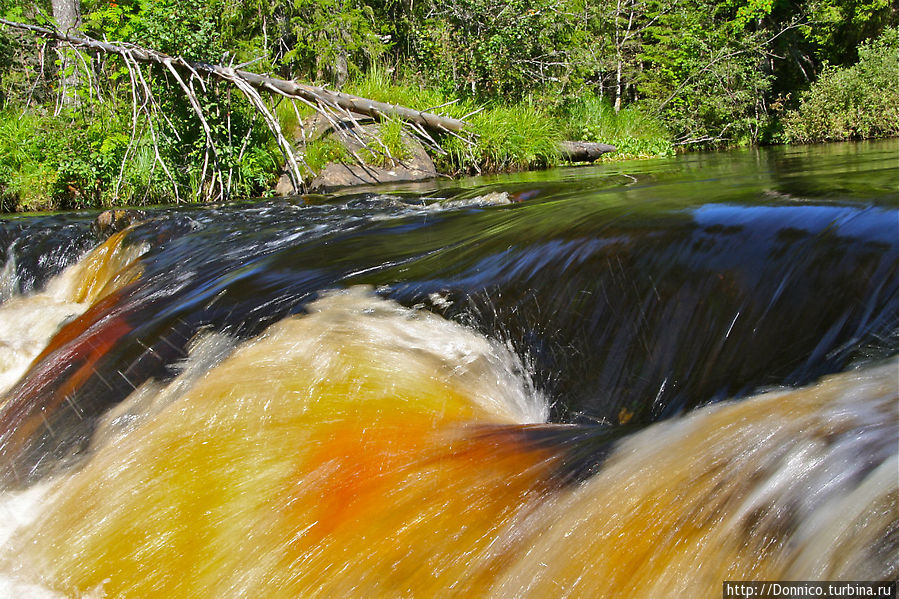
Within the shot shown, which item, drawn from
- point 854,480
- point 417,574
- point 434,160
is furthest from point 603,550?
point 434,160

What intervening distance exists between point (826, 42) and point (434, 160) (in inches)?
543

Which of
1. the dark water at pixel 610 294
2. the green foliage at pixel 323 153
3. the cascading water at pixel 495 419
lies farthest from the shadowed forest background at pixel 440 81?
the cascading water at pixel 495 419

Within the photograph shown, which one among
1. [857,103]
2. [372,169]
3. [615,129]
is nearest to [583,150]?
[615,129]

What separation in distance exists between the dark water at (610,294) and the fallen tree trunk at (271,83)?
16.8 ft

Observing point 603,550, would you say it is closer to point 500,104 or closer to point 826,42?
point 500,104

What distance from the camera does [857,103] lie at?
15.7 m

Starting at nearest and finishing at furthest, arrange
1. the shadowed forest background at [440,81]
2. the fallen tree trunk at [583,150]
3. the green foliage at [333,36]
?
the shadowed forest background at [440,81]
the fallen tree trunk at [583,150]
the green foliage at [333,36]

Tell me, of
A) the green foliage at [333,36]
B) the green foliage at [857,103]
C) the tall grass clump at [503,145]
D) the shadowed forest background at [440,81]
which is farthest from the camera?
the green foliage at [857,103]

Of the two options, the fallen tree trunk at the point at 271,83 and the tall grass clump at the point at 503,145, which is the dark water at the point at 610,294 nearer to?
the fallen tree trunk at the point at 271,83

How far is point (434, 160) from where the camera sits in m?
11.4

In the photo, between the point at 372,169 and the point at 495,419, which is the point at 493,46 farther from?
the point at 495,419

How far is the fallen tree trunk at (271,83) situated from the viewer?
29.3 ft

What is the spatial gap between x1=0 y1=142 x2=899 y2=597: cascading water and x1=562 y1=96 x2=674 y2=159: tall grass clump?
995 centimetres

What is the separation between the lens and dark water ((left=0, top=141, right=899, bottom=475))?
245 centimetres
